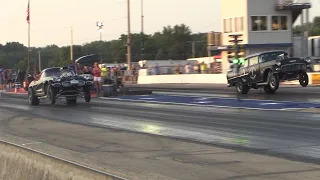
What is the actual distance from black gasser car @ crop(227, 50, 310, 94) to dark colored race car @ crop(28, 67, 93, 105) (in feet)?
23.0

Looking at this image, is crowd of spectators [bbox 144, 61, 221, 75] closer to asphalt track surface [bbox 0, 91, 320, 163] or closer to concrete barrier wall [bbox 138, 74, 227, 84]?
concrete barrier wall [bbox 138, 74, 227, 84]

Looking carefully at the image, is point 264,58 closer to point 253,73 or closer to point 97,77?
point 253,73

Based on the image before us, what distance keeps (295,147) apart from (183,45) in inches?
4814

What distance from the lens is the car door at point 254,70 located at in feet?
76.9

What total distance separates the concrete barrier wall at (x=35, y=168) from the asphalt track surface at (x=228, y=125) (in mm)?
3822

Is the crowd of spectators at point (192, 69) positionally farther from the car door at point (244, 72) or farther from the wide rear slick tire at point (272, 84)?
the wide rear slick tire at point (272, 84)

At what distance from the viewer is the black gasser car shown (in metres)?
22.2

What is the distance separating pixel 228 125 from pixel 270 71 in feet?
35.8

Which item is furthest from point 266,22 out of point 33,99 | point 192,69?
point 33,99

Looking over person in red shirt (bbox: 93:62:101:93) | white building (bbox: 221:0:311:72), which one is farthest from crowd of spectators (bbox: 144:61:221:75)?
person in red shirt (bbox: 93:62:101:93)

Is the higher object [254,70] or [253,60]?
[253,60]

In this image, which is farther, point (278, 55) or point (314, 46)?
point (314, 46)

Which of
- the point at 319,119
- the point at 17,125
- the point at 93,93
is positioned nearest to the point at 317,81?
the point at 93,93

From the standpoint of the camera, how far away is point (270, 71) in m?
22.8
